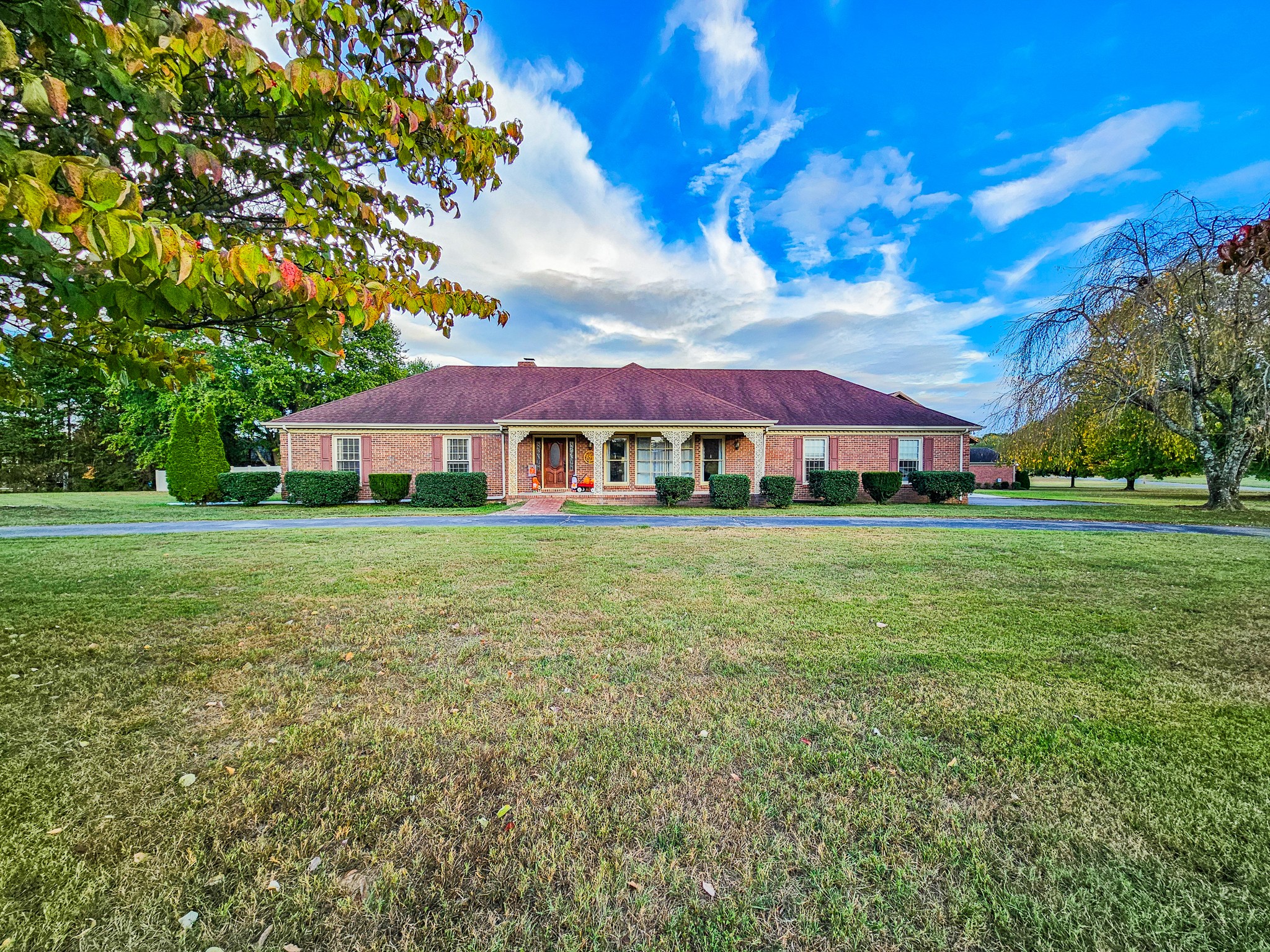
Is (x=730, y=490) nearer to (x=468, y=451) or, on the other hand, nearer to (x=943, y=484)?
(x=943, y=484)

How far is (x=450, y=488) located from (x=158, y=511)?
28.1ft

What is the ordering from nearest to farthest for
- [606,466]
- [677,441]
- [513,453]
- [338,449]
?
[677,441]
[513,453]
[338,449]
[606,466]

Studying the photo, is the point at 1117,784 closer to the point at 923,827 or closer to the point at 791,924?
the point at 923,827

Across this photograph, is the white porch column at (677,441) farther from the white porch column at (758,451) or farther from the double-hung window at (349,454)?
the double-hung window at (349,454)

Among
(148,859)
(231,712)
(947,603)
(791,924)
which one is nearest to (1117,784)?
(791,924)

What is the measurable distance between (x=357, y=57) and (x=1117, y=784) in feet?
20.2

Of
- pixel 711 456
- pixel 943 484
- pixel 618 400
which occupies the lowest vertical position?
pixel 943 484

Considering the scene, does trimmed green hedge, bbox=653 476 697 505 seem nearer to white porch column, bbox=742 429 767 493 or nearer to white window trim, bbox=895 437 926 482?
white porch column, bbox=742 429 767 493

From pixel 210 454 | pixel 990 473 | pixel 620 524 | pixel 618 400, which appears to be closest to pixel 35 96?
pixel 620 524

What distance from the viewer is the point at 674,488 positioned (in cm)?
1716

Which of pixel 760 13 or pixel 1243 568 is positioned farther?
pixel 760 13

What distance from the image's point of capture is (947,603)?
5582mm

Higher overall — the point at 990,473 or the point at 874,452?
the point at 874,452

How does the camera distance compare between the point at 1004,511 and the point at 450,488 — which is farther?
the point at 450,488
